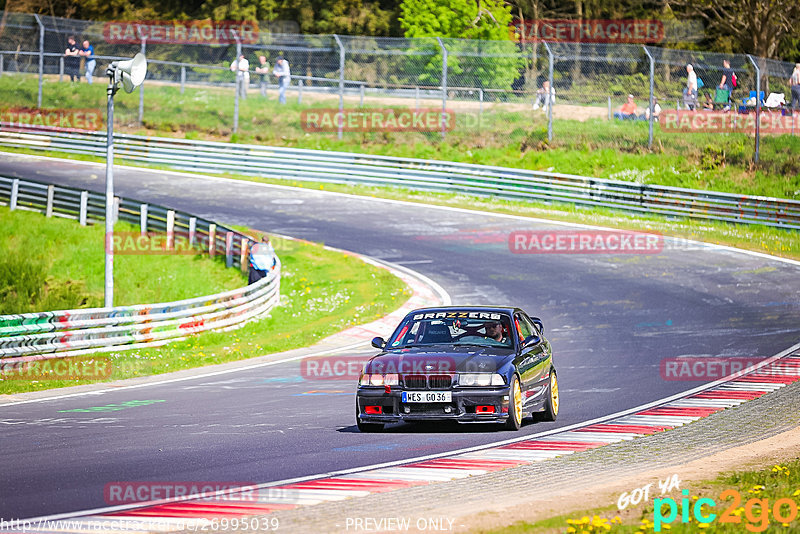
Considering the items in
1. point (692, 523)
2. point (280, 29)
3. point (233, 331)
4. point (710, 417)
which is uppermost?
point (280, 29)

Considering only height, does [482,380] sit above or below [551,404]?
above

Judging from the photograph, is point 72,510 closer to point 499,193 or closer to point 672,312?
point 672,312

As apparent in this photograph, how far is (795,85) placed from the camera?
32156mm

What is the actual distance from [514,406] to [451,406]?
0.67m

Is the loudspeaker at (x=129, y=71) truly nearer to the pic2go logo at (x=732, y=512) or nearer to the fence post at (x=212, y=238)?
the fence post at (x=212, y=238)

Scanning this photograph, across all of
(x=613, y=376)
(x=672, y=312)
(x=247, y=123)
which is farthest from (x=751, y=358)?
(x=247, y=123)

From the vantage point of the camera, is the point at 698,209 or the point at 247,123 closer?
the point at 698,209

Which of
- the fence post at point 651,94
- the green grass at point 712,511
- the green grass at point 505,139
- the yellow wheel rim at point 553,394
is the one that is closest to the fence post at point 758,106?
the green grass at point 505,139

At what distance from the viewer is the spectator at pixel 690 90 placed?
3331 cm

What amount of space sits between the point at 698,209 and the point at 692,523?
24931 mm

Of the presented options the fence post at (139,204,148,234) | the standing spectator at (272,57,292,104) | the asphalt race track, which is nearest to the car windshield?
the asphalt race track

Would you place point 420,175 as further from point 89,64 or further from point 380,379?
point 380,379

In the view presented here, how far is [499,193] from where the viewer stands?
1367 inches

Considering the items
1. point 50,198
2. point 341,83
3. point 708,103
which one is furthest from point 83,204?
point 708,103
